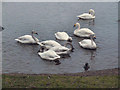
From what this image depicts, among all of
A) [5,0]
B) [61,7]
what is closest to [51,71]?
[61,7]

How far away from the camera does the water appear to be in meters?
15.4

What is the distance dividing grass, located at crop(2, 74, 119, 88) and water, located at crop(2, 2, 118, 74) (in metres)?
2.65

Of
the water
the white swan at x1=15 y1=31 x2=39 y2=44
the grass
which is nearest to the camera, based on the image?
the grass

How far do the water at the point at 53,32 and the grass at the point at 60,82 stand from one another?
2653mm

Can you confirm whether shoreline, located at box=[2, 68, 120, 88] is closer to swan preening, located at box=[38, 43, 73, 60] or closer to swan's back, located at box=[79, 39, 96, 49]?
swan preening, located at box=[38, 43, 73, 60]

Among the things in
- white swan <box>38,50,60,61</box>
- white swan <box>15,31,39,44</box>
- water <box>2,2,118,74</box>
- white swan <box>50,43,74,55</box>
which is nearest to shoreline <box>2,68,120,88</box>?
water <box>2,2,118,74</box>

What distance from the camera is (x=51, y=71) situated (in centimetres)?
1455

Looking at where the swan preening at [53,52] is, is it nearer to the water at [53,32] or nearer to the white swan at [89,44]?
the water at [53,32]

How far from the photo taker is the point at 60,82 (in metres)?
11.2

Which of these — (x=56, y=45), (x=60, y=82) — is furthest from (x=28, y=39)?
(x=60, y=82)

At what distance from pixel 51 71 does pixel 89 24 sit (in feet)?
38.5

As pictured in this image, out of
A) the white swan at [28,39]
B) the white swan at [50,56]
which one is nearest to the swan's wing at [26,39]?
the white swan at [28,39]

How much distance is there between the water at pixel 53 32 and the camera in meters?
15.4

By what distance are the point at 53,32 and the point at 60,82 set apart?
11.3 m
